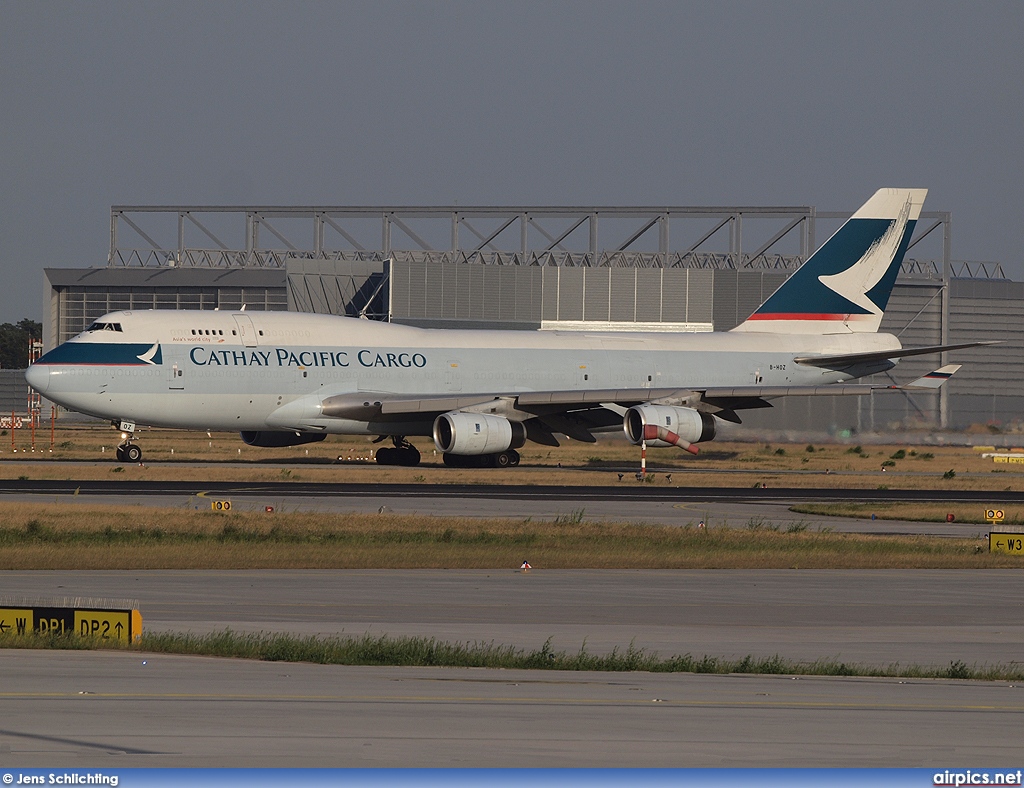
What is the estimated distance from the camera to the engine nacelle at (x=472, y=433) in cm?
4547

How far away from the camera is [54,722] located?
9.34m

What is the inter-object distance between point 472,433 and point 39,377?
1441 cm

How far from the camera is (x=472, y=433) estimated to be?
45.6 metres

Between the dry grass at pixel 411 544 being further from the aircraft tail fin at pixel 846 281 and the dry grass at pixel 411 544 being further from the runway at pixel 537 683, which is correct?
the aircraft tail fin at pixel 846 281

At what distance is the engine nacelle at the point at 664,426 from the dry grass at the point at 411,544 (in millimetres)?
16866

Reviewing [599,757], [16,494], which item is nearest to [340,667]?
[599,757]

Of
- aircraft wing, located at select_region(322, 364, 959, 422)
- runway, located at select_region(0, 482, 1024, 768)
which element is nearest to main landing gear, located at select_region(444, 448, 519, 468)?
aircraft wing, located at select_region(322, 364, 959, 422)

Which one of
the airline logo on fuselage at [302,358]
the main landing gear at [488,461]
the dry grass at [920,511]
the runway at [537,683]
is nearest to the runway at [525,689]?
the runway at [537,683]

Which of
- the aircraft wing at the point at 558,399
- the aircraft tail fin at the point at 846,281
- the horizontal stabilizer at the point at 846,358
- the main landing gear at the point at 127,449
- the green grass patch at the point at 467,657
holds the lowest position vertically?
the green grass patch at the point at 467,657

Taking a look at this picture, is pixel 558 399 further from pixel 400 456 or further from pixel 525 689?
pixel 525 689

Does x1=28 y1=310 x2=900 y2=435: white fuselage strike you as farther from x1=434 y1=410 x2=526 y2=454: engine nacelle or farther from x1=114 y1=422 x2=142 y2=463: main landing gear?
x1=434 y1=410 x2=526 y2=454: engine nacelle

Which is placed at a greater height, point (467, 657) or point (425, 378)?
point (425, 378)

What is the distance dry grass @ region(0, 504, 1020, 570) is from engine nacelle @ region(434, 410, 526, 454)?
638 inches

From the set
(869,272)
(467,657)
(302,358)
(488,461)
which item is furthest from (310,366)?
(467,657)
